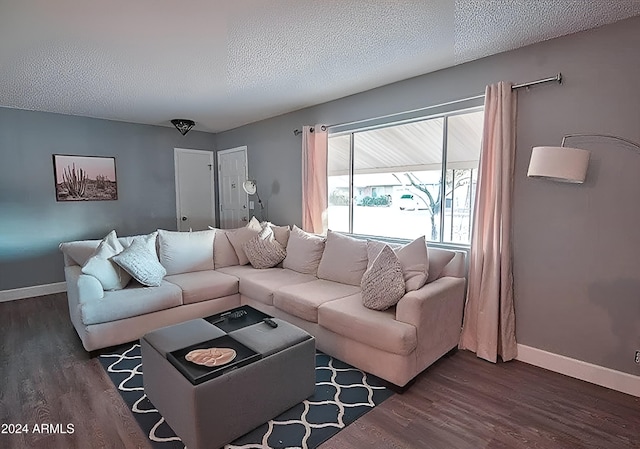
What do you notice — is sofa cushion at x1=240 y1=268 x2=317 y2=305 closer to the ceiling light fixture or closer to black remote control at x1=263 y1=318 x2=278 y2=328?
black remote control at x1=263 y1=318 x2=278 y2=328

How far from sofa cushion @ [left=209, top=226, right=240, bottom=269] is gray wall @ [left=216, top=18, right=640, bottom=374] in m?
3.11

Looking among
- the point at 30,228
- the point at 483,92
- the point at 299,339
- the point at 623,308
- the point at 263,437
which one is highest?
the point at 483,92

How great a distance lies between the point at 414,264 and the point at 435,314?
0.42m

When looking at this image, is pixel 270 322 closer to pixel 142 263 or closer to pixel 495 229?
pixel 142 263

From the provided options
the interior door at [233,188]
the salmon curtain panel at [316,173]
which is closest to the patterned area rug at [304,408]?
the salmon curtain panel at [316,173]

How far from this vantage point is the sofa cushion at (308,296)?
281 cm

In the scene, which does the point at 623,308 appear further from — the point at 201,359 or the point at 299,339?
the point at 201,359

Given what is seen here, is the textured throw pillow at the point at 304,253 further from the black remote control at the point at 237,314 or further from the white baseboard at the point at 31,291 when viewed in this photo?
the white baseboard at the point at 31,291

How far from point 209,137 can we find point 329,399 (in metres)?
5.31

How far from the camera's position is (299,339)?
2172 millimetres

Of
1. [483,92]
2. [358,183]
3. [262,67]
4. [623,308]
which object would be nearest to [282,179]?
[358,183]

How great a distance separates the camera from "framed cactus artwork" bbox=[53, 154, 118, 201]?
469cm

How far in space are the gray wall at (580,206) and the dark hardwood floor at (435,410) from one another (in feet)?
1.33

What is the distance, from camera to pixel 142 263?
10.5ft
